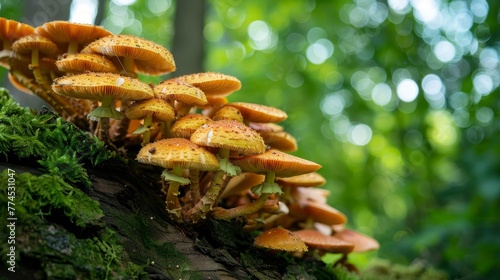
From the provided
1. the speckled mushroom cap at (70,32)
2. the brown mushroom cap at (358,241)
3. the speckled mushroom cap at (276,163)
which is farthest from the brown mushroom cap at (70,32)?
the brown mushroom cap at (358,241)

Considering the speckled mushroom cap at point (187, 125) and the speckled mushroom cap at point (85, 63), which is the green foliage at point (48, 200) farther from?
the speckled mushroom cap at point (85, 63)

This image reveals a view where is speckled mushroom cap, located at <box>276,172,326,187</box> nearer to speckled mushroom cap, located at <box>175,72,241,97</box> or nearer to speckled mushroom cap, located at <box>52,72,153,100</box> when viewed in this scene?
speckled mushroom cap, located at <box>175,72,241,97</box>

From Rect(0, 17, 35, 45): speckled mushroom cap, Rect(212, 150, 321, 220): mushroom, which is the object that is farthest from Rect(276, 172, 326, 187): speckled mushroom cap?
Rect(0, 17, 35, 45): speckled mushroom cap

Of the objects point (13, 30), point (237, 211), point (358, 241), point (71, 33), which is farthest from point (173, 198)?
point (358, 241)

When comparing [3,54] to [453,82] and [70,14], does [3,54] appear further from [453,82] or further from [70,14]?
[453,82]

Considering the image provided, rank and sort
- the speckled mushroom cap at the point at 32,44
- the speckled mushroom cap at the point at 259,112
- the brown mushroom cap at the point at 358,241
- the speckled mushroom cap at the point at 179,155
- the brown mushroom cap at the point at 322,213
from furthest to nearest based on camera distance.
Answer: the brown mushroom cap at the point at 358,241
the brown mushroom cap at the point at 322,213
the speckled mushroom cap at the point at 259,112
the speckled mushroom cap at the point at 32,44
the speckled mushroom cap at the point at 179,155

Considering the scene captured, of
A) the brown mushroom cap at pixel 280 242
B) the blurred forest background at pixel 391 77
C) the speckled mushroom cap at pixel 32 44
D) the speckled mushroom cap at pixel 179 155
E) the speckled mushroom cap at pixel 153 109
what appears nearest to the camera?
the speckled mushroom cap at pixel 179 155
